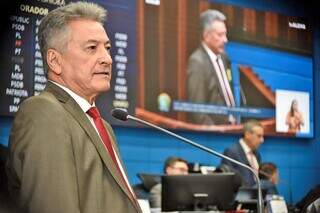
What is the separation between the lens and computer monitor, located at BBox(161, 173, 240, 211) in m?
2.97

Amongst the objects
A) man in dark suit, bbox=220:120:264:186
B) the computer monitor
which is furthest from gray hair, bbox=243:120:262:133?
the computer monitor

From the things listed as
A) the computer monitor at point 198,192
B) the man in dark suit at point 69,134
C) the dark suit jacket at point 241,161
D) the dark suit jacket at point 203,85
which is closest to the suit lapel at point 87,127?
the man in dark suit at point 69,134

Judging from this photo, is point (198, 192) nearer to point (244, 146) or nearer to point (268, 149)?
point (244, 146)

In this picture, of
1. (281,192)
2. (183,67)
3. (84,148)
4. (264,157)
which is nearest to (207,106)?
(183,67)

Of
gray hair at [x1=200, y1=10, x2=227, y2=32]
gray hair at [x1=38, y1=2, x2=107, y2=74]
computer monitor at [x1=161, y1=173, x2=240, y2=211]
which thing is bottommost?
computer monitor at [x1=161, y1=173, x2=240, y2=211]

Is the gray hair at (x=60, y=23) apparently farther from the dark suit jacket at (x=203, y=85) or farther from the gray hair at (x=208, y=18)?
the gray hair at (x=208, y=18)

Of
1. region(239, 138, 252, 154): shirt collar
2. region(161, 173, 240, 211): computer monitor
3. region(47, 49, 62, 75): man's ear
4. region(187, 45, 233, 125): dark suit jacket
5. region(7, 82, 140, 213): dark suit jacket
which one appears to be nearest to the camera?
region(7, 82, 140, 213): dark suit jacket

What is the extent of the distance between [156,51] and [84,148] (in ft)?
10.7

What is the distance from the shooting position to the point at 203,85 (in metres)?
4.77

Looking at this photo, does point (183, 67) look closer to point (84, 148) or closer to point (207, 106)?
point (207, 106)

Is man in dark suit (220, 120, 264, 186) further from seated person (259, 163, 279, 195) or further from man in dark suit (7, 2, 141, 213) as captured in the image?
man in dark suit (7, 2, 141, 213)

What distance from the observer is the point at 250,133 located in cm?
487

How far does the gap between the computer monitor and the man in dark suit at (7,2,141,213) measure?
1484 millimetres

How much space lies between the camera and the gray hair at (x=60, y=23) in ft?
4.68
